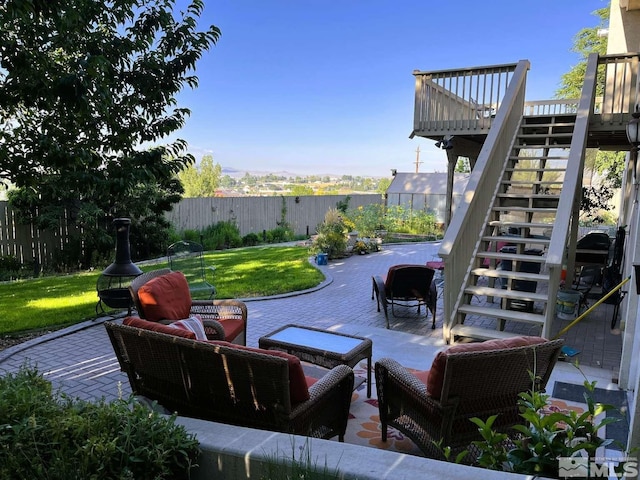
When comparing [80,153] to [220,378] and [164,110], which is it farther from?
[220,378]

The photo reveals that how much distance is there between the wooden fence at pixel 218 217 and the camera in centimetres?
1006

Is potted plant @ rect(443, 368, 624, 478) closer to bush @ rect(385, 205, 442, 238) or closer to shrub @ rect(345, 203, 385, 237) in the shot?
shrub @ rect(345, 203, 385, 237)

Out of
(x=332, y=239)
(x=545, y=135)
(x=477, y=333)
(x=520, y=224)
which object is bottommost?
(x=477, y=333)

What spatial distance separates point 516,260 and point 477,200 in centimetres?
93

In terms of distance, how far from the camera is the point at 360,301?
757 centimetres

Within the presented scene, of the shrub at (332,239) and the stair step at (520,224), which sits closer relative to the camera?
the stair step at (520,224)

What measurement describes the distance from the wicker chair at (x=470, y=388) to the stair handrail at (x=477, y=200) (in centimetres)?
246

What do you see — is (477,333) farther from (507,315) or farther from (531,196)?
(531,196)

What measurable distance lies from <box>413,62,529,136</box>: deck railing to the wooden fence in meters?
8.60

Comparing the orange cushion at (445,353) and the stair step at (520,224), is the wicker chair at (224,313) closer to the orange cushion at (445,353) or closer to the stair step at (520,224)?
the orange cushion at (445,353)

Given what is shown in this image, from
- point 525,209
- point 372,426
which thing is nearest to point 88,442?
point 372,426

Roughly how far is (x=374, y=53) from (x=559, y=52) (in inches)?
362

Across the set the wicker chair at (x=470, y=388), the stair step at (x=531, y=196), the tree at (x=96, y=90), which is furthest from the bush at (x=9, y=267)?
the stair step at (x=531, y=196)

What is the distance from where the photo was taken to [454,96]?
332 inches
